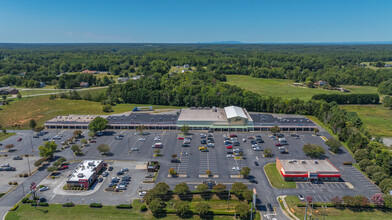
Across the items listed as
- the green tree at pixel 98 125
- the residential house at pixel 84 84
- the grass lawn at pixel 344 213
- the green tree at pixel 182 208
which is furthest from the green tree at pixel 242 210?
the residential house at pixel 84 84

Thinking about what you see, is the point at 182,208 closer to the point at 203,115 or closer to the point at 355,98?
the point at 203,115

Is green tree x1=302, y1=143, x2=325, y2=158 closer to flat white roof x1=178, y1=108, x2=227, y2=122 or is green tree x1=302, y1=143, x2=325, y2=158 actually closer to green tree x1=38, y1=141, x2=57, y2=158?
flat white roof x1=178, y1=108, x2=227, y2=122

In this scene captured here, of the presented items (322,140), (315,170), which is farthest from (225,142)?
(322,140)

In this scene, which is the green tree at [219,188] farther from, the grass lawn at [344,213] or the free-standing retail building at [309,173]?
the free-standing retail building at [309,173]

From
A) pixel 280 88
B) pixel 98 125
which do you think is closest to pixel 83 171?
pixel 98 125

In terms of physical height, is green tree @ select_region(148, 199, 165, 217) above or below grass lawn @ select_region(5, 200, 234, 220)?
above

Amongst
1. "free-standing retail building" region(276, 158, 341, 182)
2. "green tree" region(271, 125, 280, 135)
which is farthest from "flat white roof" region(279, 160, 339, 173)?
"green tree" region(271, 125, 280, 135)
